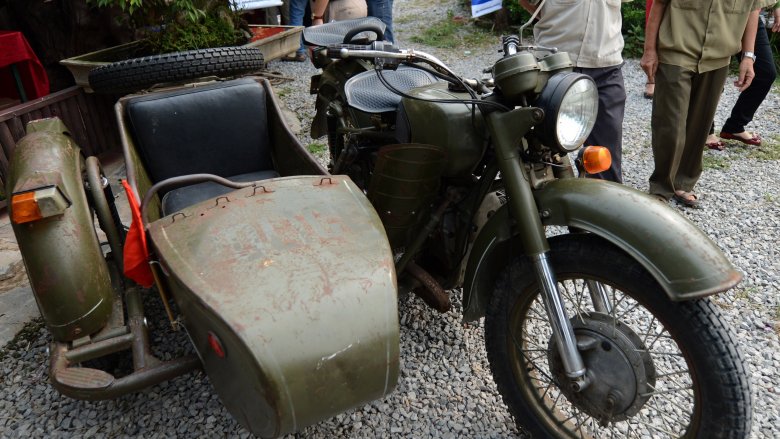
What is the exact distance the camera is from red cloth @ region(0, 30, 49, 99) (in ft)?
14.5

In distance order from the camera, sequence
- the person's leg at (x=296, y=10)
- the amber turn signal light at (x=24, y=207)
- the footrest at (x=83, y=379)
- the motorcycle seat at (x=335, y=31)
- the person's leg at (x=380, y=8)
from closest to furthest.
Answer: the footrest at (x=83, y=379) → the amber turn signal light at (x=24, y=207) → the motorcycle seat at (x=335, y=31) → the person's leg at (x=380, y=8) → the person's leg at (x=296, y=10)

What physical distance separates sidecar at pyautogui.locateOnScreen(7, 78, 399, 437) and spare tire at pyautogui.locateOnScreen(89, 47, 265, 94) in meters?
0.49

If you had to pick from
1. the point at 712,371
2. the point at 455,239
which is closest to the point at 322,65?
the point at 455,239

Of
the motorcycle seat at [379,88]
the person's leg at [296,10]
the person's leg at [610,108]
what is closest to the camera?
the motorcycle seat at [379,88]

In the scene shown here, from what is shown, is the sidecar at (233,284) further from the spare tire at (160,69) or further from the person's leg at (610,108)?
the person's leg at (610,108)

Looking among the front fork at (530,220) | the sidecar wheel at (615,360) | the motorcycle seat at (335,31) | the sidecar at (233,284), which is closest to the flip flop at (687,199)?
the sidecar wheel at (615,360)

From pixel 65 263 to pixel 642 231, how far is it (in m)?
1.81

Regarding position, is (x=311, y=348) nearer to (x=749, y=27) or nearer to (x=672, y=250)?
(x=672, y=250)

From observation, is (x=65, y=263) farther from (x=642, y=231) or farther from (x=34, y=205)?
(x=642, y=231)

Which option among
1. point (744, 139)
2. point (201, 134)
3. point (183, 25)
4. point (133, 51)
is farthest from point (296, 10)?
point (744, 139)

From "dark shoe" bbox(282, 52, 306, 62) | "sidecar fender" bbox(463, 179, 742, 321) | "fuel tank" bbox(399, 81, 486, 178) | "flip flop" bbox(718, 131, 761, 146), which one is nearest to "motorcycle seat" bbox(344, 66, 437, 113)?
"fuel tank" bbox(399, 81, 486, 178)

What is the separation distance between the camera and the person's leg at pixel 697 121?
3.15m

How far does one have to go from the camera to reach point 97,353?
5.89 ft

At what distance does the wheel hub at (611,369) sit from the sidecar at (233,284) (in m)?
0.61
